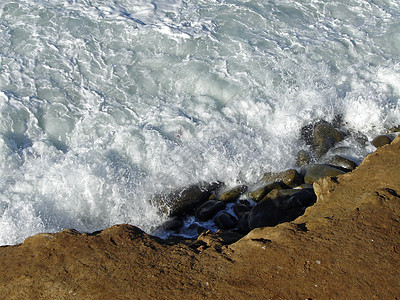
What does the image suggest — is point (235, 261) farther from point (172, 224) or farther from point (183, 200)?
point (183, 200)

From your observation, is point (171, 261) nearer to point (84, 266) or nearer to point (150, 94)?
point (84, 266)

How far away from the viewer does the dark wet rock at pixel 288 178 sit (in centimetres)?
663

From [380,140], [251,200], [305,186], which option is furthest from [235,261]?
[380,140]

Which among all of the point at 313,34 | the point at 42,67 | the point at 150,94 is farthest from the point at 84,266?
the point at 313,34

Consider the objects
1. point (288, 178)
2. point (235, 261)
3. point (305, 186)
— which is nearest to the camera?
point (235, 261)

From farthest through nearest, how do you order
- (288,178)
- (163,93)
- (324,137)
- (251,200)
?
1. (163,93)
2. (324,137)
3. (288,178)
4. (251,200)

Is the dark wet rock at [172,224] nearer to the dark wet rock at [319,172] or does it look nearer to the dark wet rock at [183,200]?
the dark wet rock at [183,200]

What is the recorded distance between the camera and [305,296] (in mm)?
3705

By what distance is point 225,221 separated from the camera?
608cm

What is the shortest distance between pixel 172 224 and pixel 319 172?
260cm

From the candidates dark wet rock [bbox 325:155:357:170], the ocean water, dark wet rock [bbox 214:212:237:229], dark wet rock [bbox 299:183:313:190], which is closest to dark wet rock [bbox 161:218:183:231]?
the ocean water

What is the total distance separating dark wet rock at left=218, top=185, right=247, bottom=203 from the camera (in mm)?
6598

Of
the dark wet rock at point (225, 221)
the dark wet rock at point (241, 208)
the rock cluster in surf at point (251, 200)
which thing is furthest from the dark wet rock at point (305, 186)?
the dark wet rock at point (225, 221)

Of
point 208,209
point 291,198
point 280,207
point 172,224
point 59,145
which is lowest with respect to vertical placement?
point 59,145
